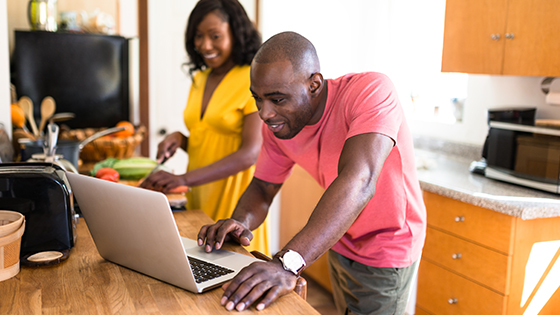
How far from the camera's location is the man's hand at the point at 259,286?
0.94 metres

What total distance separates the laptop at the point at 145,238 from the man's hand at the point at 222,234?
0.03m

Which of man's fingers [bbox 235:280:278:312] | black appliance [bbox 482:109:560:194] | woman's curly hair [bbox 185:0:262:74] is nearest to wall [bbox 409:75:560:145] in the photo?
black appliance [bbox 482:109:560:194]

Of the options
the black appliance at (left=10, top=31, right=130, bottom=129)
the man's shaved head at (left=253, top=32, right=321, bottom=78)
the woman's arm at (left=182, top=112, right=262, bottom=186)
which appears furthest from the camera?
the black appliance at (left=10, top=31, right=130, bottom=129)

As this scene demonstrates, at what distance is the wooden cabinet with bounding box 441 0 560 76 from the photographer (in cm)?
204

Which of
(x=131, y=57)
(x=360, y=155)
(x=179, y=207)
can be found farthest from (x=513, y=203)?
(x=131, y=57)

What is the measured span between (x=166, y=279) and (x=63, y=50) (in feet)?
7.39

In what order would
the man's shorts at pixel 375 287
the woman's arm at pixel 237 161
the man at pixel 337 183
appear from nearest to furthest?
1. the man at pixel 337 183
2. the man's shorts at pixel 375 287
3. the woman's arm at pixel 237 161

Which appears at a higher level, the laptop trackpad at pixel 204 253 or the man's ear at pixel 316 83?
the man's ear at pixel 316 83

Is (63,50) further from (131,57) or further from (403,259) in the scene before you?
(403,259)

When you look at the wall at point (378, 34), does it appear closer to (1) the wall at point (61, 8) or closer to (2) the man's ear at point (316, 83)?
(1) the wall at point (61, 8)

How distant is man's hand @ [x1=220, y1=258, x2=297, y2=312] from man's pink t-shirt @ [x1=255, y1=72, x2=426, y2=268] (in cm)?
43

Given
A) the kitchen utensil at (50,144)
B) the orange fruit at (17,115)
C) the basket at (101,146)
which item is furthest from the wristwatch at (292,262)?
the orange fruit at (17,115)

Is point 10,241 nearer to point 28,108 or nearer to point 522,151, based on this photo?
point 28,108

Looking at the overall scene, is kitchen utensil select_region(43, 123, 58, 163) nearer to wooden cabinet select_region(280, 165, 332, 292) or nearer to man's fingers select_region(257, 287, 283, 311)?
man's fingers select_region(257, 287, 283, 311)
